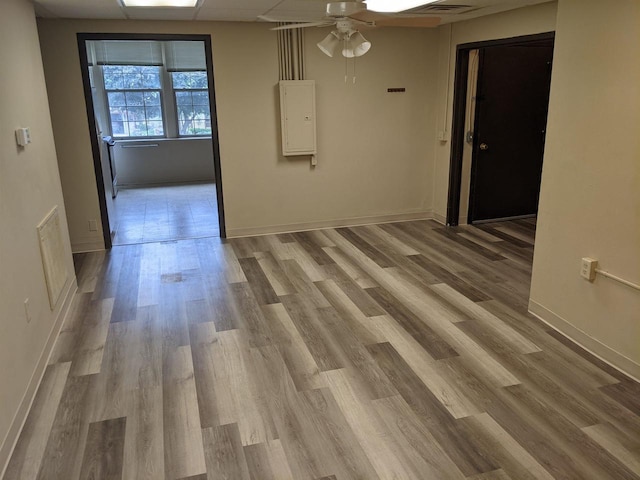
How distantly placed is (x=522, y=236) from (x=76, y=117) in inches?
187

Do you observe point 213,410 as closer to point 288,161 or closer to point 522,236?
point 288,161

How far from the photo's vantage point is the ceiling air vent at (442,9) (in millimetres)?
4020

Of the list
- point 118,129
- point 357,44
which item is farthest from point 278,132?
point 118,129

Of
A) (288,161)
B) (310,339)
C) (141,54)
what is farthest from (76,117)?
(141,54)

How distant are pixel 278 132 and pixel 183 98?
4.67 meters

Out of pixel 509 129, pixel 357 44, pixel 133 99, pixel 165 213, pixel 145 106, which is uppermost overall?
pixel 357 44

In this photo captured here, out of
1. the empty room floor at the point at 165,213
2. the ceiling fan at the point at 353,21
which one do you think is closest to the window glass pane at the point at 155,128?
the empty room floor at the point at 165,213

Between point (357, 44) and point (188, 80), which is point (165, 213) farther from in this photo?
point (357, 44)

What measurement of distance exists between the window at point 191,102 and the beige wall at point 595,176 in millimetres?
7351

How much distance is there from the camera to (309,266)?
4.73 m

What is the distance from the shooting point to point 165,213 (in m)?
6.92

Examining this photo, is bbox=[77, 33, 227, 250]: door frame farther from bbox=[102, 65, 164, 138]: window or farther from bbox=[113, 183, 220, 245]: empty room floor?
bbox=[102, 65, 164, 138]: window

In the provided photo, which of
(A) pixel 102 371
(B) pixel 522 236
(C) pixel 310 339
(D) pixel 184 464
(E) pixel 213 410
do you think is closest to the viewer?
(D) pixel 184 464

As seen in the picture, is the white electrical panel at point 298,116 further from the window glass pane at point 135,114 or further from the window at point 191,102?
the window glass pane at point 135,114
